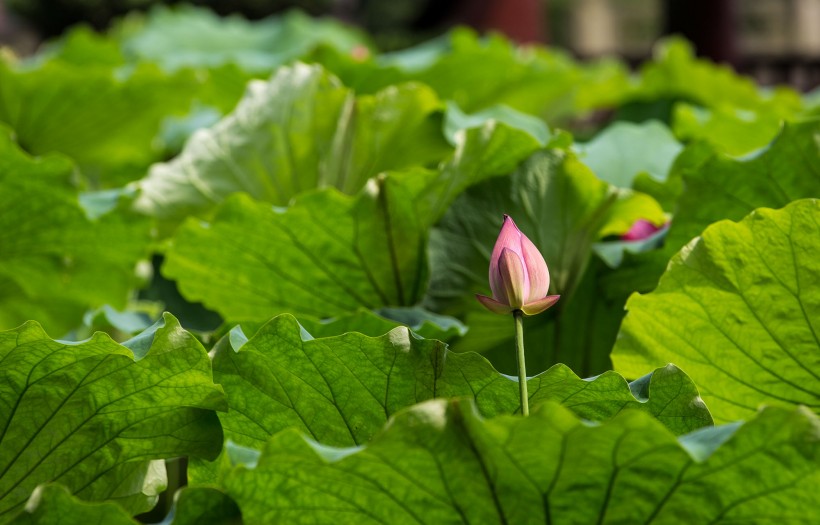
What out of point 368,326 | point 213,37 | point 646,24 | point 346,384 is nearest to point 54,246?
point 368,326

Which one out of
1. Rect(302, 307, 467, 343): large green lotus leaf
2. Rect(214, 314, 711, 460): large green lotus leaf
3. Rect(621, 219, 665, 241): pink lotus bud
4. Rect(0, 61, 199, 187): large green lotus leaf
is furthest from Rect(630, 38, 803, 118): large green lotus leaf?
Rect(214, 314, 711, 460): large green lotus leaf

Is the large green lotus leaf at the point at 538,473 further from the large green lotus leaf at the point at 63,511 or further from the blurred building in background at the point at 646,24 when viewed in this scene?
the blurred building in background at the point at 646,24

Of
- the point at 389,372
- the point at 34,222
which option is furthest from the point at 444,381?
the point at 34,222

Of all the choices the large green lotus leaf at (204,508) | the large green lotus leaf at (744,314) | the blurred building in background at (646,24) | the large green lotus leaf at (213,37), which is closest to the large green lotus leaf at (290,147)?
the large green lotus leaf at (744,314)

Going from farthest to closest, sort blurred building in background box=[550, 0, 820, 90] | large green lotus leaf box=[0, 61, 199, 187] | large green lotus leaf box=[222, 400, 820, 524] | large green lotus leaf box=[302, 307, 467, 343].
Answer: blurred building in background box=[550, 0, 820, 90] < large green lotus leaf box=[0, 61, 199, 187] < large green lotus leaf box=[302, 307, 467, 343] < large green lotus leaf box=[222, 400, 820, 524]

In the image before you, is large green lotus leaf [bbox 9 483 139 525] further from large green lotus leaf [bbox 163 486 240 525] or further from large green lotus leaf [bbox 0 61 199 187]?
large green lotus leaf [bbox 0 61 199 187]

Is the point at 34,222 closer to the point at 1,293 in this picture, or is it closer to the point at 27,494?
the point at 1,293
